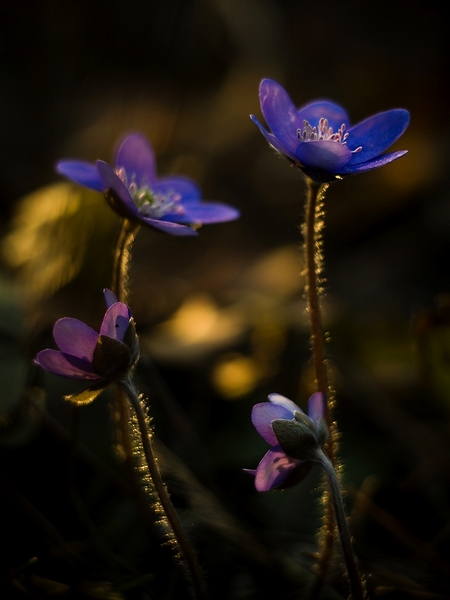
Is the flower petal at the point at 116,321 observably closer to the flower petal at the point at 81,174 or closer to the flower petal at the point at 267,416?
the flower petal at the point at 267,416

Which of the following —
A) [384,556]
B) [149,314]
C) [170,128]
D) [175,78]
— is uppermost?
[175,78]

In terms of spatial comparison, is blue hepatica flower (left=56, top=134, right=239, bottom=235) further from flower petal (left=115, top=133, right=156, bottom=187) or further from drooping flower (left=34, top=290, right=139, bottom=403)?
drooping flower (left=34, top=290, right=139, bottom=403)

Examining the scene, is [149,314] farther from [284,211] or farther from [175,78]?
[175,78]

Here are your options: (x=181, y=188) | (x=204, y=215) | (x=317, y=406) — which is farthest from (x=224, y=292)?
(x=317, y=406)

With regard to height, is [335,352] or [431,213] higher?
[431,213]

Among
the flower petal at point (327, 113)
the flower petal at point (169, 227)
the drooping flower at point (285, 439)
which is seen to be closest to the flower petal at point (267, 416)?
the drooping flower at point (285, 439)

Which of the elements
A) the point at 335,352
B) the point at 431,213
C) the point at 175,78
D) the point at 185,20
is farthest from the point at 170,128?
the point at 335,352
